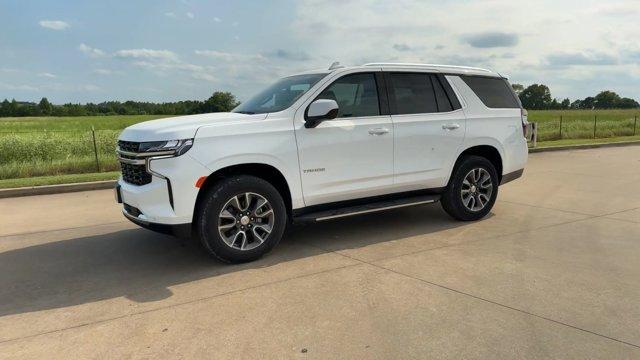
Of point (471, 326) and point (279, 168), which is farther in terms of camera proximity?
point (279, 168)

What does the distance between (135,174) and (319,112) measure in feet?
6.13

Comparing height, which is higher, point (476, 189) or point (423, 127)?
point (423, 127)

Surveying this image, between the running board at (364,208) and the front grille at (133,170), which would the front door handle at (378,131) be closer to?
the running board at (364,208)

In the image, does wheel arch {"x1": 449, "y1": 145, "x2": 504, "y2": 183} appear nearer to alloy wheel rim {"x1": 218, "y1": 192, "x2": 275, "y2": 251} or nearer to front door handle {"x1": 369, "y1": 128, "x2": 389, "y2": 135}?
front door handle {"x1": 369, "y1": 128, "x2": 389, "y2": 135}

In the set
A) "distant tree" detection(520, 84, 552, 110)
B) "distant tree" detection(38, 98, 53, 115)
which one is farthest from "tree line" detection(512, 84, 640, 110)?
"distant tree" detection(38, 98, 53, 115)

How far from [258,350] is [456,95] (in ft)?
14.3

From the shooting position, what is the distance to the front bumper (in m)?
4.56

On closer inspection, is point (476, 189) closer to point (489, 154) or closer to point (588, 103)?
point (489, 154)

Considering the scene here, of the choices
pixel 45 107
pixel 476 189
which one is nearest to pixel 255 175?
pixel 476 189

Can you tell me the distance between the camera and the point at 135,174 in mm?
4832

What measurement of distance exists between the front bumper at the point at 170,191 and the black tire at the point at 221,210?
153mm

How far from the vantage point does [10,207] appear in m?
8.45

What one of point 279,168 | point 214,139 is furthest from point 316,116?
point 214,139

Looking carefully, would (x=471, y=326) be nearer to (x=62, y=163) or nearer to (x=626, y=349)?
(x=626, y=349)
